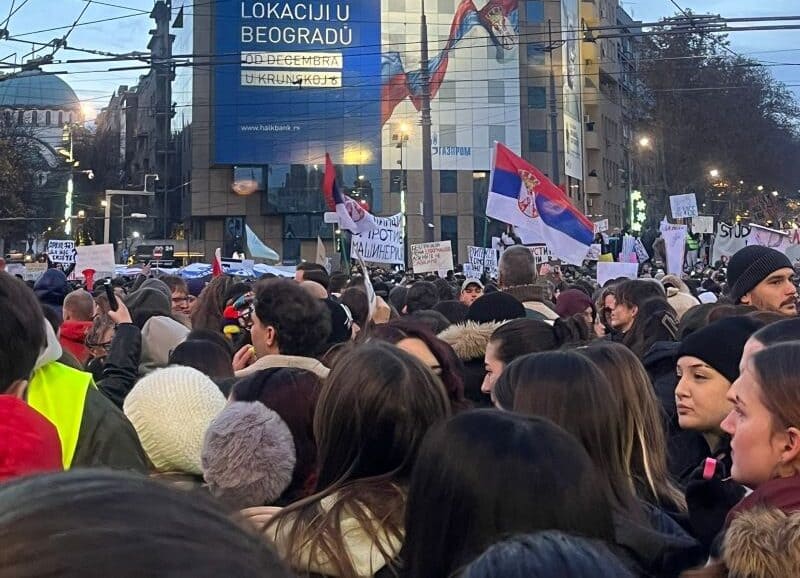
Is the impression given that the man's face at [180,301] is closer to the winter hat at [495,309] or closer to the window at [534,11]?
the winter hat at [495,309]

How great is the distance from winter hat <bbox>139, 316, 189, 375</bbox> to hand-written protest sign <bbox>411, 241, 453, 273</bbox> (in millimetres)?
11194

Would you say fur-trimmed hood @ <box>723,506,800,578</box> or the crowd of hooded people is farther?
fur-trimmed hood @ <box>723,506,800,578</box>

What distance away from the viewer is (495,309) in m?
5.91

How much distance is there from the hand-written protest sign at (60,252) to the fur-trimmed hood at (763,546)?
20.4 metres

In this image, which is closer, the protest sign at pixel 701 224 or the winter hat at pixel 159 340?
the winter hat at pixel 159 340

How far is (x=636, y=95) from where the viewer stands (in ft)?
192

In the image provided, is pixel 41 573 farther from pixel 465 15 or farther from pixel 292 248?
pixel 465 15

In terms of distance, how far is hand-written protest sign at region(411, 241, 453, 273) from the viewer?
17.1 m

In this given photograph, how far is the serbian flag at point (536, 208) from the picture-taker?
1241 centimetres

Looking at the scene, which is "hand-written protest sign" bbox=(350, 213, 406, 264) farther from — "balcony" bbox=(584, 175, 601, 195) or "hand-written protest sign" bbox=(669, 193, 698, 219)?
"balcony" bbox=(584, 175, 601, 195)

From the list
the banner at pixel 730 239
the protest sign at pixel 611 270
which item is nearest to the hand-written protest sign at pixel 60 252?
the protest sign at pixel 611 270

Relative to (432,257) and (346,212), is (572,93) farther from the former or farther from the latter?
(346,212)

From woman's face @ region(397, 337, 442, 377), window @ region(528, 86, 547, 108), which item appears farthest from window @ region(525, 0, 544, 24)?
woman's face @ region(397, 337, 442, 377)

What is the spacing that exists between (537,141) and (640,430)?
198ft
